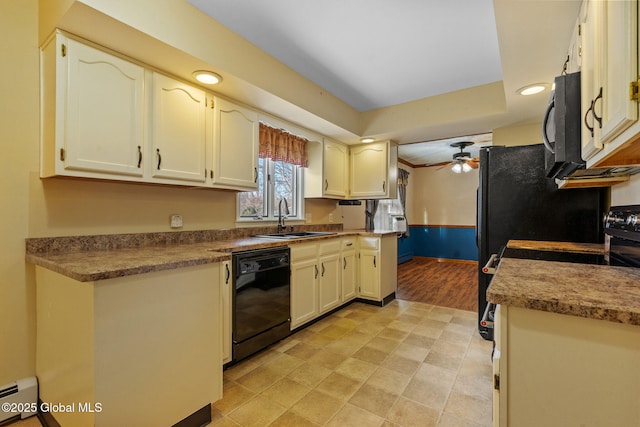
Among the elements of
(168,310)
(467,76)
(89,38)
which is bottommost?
(168,310)

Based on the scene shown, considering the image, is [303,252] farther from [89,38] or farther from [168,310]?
[89,38]

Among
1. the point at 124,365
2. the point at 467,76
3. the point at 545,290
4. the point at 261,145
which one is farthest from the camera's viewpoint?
the point at 261,145

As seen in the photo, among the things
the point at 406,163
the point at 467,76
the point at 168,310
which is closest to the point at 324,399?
the point at 168,310

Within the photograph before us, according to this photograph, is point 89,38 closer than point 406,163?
Yes

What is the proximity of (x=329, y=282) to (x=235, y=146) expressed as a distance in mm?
1659

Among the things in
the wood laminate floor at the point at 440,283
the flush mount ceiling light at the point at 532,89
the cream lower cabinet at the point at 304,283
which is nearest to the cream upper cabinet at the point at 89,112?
the cream lower cabinet at the point at 304,283

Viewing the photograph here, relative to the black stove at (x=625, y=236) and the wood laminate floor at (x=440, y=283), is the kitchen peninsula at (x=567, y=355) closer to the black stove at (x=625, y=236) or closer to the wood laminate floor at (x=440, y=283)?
the black stove at (x=625, y=236)

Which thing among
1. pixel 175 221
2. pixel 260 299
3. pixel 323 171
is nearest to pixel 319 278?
pixel 260 299

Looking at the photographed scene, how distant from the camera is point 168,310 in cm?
136

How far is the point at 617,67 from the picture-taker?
0.83 meters

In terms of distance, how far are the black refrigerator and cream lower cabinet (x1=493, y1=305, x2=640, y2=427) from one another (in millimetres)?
1945

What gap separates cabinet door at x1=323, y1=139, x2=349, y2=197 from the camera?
3575mm

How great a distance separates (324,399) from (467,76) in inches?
114

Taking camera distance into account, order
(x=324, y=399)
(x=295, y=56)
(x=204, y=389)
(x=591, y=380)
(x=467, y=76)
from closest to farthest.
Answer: (x=591, y=380) < (x=204, y=389) < (x=324, y=399) < (x=295, y=56) < (x=467, y=76)
